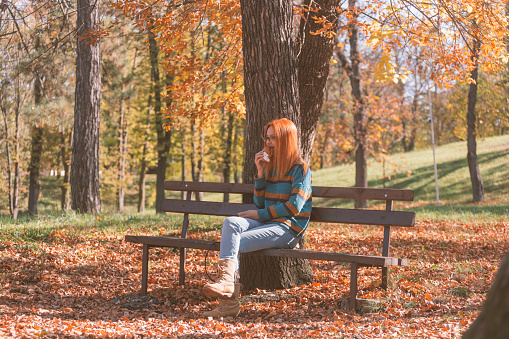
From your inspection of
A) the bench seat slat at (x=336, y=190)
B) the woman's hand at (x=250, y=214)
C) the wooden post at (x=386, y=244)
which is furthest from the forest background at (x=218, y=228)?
the woman's hand at (x=250, y=214)

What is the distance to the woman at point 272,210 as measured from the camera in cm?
456

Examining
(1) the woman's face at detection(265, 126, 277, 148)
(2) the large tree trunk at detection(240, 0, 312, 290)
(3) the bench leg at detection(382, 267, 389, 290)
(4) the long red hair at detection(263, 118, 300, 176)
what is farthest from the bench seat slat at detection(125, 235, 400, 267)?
(1) the woman's face at detection(265, 126, 277, 148)

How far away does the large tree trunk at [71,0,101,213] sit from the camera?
10211 millimetres

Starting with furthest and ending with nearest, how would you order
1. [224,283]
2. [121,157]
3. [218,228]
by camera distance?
1. [121,157]
2. [218,228]
3. [224,283]

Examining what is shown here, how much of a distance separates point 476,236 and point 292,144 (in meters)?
5.50

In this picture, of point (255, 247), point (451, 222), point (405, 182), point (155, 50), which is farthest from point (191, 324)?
point (405, 182)

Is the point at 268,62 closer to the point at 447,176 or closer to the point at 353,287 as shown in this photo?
the point at 353,287

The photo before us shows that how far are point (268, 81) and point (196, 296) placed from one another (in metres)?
2.55

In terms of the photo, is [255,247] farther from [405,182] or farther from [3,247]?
[405,182]

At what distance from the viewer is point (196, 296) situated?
→ 17.6ft

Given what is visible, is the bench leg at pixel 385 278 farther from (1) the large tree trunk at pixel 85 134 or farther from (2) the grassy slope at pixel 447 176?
(2) the grassy slope at pixel 447 176

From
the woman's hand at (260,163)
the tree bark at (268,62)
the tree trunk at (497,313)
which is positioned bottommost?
the tree trunk at (497,313)

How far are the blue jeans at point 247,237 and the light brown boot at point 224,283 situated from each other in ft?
0.24

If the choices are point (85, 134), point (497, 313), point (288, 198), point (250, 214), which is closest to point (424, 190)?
point (85, 134)
